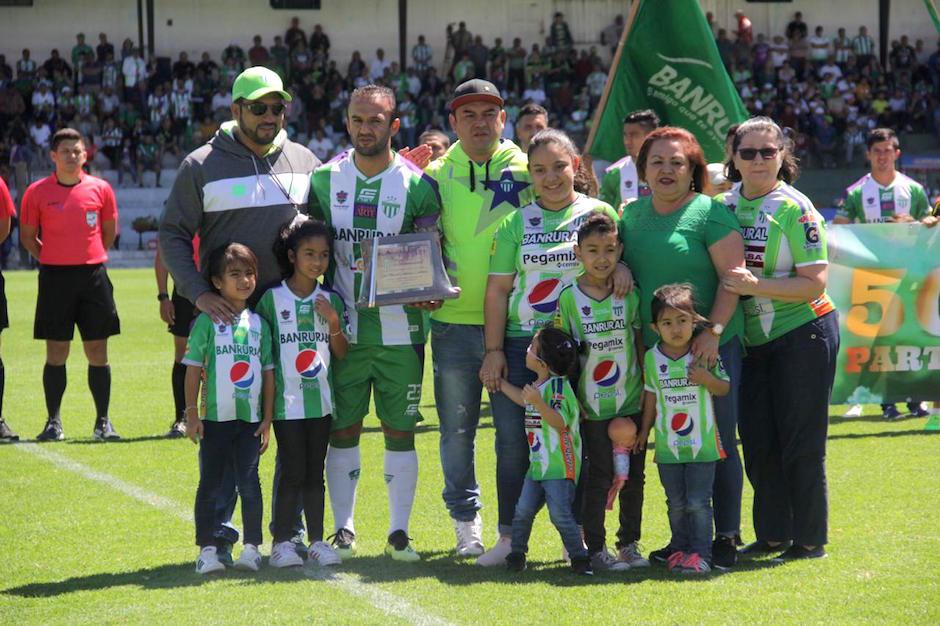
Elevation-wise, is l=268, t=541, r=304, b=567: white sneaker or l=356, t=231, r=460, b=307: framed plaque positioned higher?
l=356, t=231, r=460, b=307: framed plaque

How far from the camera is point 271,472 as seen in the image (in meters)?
8.84

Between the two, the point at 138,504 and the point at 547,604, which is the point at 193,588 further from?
the point at 138,504

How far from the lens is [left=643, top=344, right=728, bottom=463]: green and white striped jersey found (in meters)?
6.09

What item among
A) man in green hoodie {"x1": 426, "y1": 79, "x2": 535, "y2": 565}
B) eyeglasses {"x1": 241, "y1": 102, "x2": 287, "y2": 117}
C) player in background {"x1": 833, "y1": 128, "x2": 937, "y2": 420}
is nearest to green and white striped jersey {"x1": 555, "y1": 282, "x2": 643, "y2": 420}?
man in green hoodie {"x1": 426, "y1": 79, "x2": 535, "y2": 565}

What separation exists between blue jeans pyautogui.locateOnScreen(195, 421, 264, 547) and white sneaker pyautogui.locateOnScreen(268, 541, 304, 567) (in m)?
0.09

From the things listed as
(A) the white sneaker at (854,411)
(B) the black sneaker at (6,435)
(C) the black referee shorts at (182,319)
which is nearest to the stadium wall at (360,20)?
(B) the black sneaker at (6,435)

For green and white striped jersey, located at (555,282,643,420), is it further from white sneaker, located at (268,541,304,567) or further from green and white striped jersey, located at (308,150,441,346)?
white sneaker, located at (268,541,304,567)

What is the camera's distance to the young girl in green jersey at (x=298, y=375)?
6.34 m

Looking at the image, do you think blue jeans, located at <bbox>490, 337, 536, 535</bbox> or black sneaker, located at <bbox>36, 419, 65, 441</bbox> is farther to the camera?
black sneaker, located at <bbox>36, 419, 65, 441</bbox>

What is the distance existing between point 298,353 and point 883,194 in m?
7.18

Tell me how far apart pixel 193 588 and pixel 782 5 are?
132 feet

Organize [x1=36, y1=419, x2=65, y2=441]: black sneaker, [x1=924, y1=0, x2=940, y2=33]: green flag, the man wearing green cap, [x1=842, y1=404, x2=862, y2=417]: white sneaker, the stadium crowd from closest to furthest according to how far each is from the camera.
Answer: the man wearing green cap → [x1=924, y1=0, x2=940, y2=33]: green flag → [x1=36, y1=419, x2=65, y2=441]: black sneaker → [x1=842, y1=404, x2=862, y2=417]: white sneaker → the stadium crowd

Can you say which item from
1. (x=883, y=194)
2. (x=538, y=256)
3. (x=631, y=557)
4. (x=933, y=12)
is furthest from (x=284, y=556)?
(x=883, y=194)

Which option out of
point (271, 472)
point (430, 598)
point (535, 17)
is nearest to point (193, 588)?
point (430, 598)
